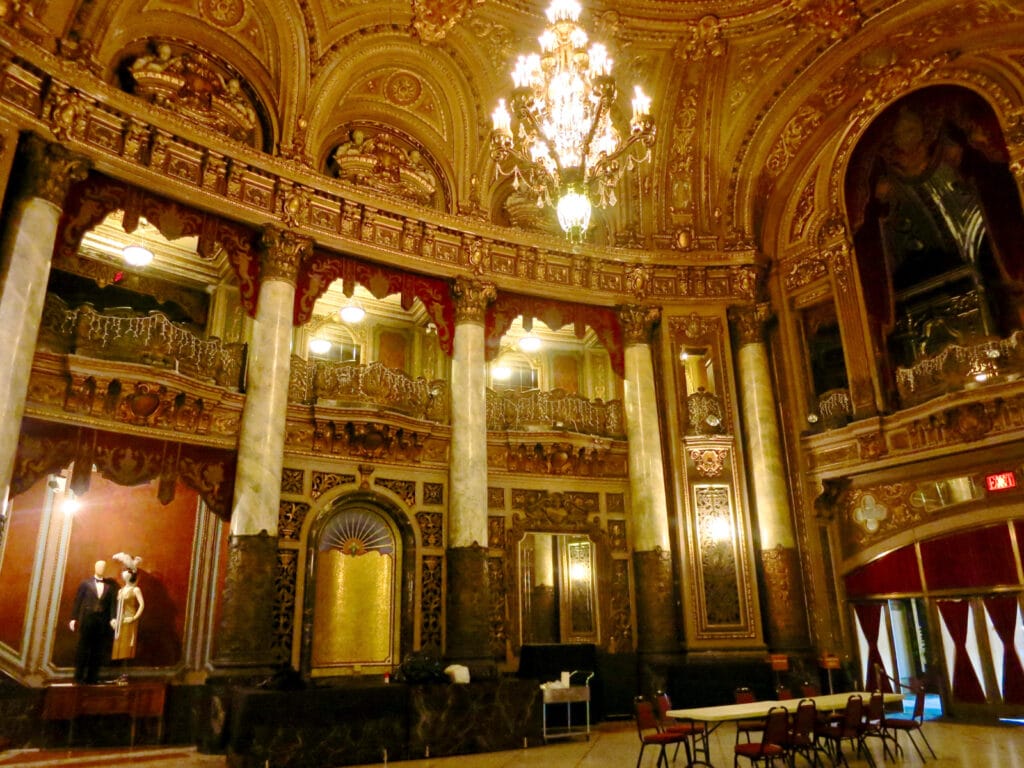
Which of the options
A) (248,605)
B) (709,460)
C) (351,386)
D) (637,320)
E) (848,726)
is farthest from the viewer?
(637,320)

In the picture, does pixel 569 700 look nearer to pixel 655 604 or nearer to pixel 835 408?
pixel 655 604

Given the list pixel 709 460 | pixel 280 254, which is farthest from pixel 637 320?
pixel 280 254

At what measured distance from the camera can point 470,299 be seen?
36.6 ft

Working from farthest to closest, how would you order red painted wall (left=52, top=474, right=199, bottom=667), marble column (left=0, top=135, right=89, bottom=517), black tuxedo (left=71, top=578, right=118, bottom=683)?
red painted wall (left=52, top=474, right=199, bottom=667) < black tuxedo (left=71, top=578, right=118, bottom=683) < marble column (left=0, top=135, right=89, bottom=517)

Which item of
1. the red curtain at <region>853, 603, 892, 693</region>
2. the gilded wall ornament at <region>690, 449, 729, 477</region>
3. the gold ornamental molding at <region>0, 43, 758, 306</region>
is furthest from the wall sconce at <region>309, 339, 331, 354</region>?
the red curtain at <region>853, 603, 892, 693</region>

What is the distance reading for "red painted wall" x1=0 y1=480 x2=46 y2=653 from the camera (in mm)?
9188

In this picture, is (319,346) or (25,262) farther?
(319,346)

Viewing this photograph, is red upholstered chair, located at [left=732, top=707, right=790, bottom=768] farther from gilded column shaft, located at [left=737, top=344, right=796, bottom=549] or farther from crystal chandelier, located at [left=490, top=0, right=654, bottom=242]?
gilded column shaft, located at [left=737, top=344, right=796, bottom=549]

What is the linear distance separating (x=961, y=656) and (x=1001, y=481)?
226cm

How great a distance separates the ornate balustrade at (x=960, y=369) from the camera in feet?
30.1

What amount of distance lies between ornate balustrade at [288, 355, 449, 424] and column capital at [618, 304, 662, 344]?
3.62m

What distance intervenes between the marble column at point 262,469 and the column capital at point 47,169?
2317 mm

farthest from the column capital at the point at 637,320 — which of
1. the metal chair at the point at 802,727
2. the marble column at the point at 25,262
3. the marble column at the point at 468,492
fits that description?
the marble column at the point at 25,262

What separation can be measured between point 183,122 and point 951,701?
1195 cm
